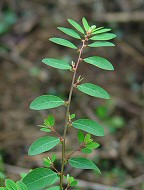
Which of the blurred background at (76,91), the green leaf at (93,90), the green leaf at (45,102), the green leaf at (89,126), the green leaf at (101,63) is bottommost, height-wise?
the blurred background at (76,91)

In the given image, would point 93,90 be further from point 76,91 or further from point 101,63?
point 76,91

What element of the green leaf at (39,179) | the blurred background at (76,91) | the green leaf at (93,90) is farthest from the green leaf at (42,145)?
the blurred background at (76,91)

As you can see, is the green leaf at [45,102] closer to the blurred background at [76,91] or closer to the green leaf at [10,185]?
the green leaf at [10,185]

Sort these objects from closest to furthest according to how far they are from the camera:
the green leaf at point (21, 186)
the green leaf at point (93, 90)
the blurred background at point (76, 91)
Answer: the green leaf at point (21, 186) < the green leaf at point (93, 90) < the blurred background at point (76, 91)

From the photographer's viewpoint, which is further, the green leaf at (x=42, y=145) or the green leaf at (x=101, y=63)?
the green leaf at (x=101, y=63)

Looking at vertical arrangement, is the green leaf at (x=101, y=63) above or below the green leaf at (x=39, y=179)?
above
